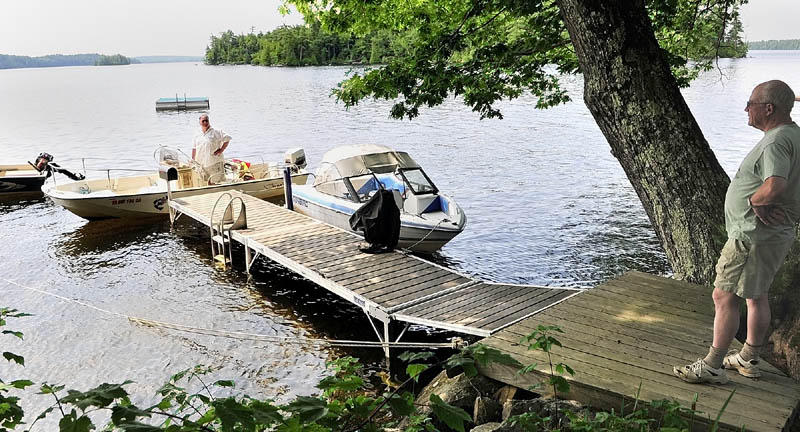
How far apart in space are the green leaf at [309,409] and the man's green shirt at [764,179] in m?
2.68

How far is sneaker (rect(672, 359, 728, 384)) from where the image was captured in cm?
402

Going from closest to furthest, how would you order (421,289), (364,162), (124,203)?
(421,289) → (364,162) → (124,203)

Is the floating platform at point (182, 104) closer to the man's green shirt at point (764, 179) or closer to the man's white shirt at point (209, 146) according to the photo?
the man's white shirt at point (209, 146)

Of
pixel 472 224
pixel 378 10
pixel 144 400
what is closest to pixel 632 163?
pixel 378 10

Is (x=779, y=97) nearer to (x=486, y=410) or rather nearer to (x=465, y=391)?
(x=486, y=410)

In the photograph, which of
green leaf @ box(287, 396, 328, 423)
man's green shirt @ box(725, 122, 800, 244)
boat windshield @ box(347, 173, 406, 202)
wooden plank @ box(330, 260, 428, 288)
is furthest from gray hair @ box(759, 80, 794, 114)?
boat windshield @ box(347, 173, 406, 202)

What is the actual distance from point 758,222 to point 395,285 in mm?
5531

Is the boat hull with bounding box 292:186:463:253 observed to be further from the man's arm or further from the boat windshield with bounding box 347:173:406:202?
the man's arm

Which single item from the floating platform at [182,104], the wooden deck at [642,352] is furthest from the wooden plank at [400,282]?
the floating platform at [182,104]

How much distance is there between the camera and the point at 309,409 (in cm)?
235

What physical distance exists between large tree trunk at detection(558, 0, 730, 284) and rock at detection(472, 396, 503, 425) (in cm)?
236

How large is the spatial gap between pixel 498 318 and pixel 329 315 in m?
3.47

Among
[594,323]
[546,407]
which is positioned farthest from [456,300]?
[546,407]

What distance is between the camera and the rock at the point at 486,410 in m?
4.83
